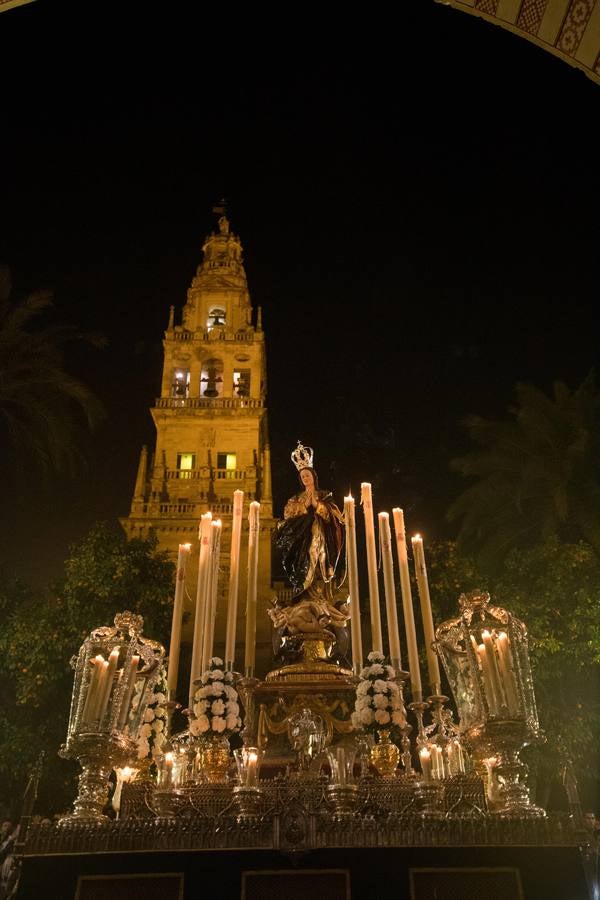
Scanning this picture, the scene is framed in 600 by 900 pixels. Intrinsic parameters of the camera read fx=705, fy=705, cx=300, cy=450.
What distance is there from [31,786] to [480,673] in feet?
47.8

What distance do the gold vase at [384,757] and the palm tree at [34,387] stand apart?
1514 centimetres

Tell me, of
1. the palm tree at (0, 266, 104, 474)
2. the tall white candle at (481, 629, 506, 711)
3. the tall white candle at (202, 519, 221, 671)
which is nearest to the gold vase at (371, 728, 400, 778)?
the tall white candle at (481, 629, 506, 711)

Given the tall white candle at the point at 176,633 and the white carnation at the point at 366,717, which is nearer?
the white carnation at the point at 366,717

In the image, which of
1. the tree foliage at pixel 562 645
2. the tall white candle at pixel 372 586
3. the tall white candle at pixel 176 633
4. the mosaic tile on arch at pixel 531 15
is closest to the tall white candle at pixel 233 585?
the tall white candle at pixel 176 633

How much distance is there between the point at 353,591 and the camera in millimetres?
8938

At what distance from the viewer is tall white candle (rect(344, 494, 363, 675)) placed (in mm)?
8258

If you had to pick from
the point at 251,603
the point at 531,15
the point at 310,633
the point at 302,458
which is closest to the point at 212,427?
the point at 302,458

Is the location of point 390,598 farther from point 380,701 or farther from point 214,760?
point 214,760

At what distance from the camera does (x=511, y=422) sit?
22.6 metres

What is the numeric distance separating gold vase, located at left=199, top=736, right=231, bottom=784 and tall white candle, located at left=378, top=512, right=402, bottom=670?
82.7 inches

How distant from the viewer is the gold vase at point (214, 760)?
715cm

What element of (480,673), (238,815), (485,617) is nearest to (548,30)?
(485,617)

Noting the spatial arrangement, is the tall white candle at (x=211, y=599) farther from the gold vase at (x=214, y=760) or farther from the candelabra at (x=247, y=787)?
the candelabra at (x=247, y=787)

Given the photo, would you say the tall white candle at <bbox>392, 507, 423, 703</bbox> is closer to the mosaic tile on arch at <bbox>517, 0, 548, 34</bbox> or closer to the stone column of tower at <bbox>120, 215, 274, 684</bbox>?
the mosaic tile on arch at <bbox>517, 0, 548, 34</bbox>
